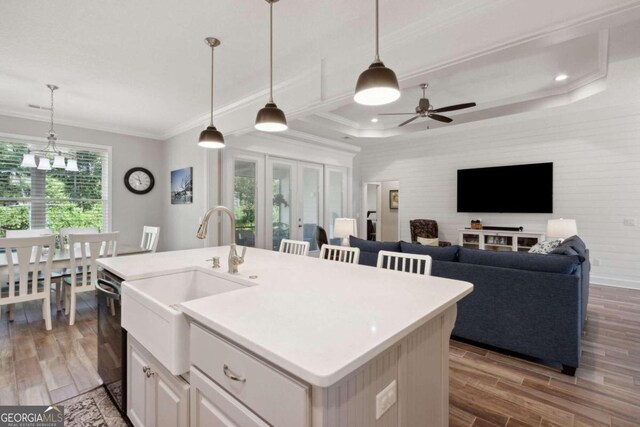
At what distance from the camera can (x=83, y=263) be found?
329 centimetres

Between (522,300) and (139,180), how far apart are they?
580 cm

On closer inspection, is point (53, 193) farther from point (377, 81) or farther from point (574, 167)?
point (574, 167)

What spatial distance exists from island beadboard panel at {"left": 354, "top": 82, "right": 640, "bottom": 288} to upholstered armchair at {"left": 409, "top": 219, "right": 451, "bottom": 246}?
0.55 ft

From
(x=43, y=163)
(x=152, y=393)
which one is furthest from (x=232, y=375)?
(x=43, y=163)

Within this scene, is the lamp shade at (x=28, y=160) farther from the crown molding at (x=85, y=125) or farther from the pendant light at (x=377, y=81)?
the pendant light at (x=377, y=81)

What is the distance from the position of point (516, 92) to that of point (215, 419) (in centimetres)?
502

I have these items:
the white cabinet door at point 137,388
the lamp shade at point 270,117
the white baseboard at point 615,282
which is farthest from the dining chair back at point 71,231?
the white baseboard at point 615,282

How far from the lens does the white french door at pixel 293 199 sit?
5.56 metres

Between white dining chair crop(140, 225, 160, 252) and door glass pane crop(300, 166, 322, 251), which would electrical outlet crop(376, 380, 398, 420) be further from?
door glass pane crop(300, 166, 322, 251)

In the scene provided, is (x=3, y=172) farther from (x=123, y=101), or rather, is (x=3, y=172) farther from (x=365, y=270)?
(x=365, y=270)

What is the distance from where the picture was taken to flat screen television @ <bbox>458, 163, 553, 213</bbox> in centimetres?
A: 542

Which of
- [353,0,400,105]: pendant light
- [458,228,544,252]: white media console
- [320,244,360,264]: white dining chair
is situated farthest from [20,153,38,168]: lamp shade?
[458,228,544,252]: white media console

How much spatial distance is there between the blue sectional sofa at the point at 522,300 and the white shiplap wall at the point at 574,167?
2.91 meters

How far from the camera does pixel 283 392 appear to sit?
812 millimetres
